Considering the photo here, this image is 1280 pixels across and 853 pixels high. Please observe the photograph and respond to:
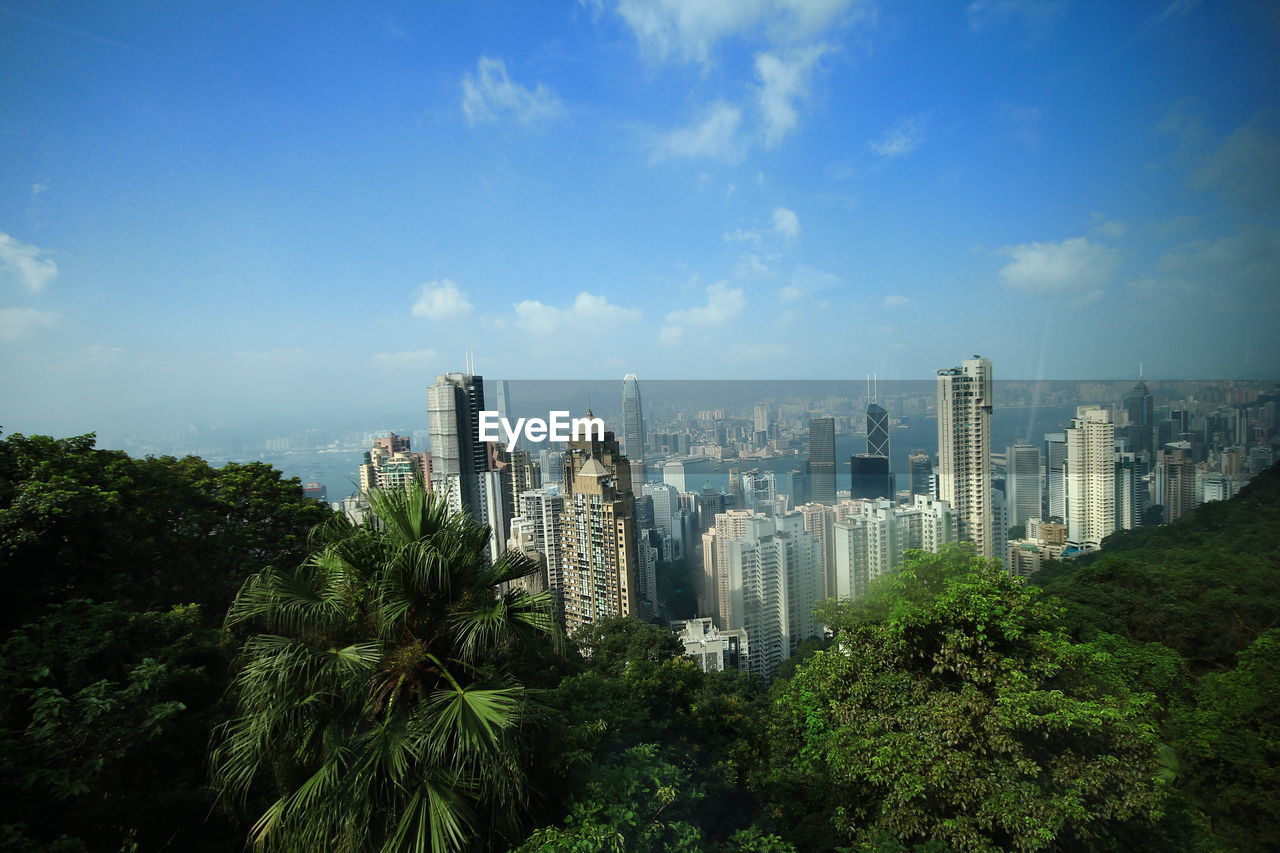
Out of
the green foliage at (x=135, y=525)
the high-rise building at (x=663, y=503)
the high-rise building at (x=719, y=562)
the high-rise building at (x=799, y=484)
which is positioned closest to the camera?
the green foliage at (x=135, y=525)

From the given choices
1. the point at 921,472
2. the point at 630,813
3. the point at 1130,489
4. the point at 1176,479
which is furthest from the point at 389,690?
the point at 1176,479

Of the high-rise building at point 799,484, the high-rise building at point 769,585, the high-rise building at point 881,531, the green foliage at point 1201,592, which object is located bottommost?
the high-rise building at point 769,585

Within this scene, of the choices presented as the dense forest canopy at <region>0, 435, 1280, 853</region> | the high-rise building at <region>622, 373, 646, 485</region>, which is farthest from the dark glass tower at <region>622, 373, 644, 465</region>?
the dense forest canopy at <region>0, 435, 1280, 853</region>

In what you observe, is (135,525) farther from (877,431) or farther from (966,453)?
(966,453)

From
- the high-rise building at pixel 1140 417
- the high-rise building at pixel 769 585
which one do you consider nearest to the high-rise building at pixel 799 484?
the high-rise building at pixel 769 585

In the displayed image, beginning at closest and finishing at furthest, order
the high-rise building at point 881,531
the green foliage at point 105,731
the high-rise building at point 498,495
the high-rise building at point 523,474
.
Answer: the green foliage at point 105,731 → the high-rise building at point 881,531 → the high-rise building at point 498,495 → the high-rise building at point 523,474

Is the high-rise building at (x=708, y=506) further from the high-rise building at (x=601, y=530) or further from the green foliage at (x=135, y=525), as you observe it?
the green foliage at (x=135, y=525)
